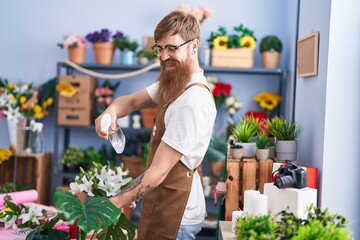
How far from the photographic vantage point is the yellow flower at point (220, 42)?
5.05 m

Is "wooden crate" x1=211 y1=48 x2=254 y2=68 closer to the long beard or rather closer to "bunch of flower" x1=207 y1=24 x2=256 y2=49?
"bunch of flower" x1=207 y1=24 x2=256 y2=49

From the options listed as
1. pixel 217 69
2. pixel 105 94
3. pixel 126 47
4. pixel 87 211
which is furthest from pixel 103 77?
pixel 87 211

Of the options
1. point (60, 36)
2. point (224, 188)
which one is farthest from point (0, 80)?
point (224, 188)

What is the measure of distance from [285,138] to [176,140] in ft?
2.61

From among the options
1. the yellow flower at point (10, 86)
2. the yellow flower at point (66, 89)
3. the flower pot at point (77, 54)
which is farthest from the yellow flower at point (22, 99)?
the flower pot at point (77, 54)

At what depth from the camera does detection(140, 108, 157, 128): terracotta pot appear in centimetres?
516

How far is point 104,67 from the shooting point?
5262 millimetres

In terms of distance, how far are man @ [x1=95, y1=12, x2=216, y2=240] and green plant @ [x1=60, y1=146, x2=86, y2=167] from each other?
2841mm

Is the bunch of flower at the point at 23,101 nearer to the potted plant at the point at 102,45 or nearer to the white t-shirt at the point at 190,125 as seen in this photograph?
the potted plant at the point at 102,45

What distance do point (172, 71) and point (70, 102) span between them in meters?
3.04

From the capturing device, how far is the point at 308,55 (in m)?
2.78

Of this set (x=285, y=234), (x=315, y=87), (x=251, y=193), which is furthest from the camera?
(x=315, y=87)

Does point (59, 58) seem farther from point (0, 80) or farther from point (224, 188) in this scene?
point (224, 188)

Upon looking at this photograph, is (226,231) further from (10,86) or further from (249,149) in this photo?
(10,86)
